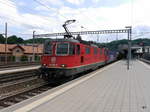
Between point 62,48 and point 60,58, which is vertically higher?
point 62,48

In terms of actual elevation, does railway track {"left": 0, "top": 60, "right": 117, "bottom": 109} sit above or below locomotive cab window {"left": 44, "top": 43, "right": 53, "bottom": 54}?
below

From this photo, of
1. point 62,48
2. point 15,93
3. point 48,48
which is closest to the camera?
point 15,93

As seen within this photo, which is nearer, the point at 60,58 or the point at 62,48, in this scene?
the point at 60,58

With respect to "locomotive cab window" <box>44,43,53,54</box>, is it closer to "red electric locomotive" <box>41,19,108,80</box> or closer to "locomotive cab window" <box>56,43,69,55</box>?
"red electric locomotive" <box>41,19,108,80</box>

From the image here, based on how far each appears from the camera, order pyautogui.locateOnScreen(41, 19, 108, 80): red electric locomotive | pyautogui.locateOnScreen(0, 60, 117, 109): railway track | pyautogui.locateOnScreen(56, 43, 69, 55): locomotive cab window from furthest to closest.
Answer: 1. pyautogui.locateOnScreen(56, 43, 69, 55): locomotive cab window
2. pyautogui.locateOnScreen(41, 19, 108, 80): red electric locomotive
3. pyautogui.locateOnScreen(0, 60, 117, 109): railway track

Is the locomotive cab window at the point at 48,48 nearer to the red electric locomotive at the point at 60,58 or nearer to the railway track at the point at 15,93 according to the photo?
the red electric locomotive at the point at 60,58

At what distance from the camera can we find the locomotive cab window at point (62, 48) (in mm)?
12191

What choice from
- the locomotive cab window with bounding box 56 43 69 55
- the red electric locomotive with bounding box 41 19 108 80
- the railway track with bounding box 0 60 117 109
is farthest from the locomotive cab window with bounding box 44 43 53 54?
the railway track with bounding box 0 60 117 109

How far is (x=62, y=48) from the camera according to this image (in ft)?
40.3

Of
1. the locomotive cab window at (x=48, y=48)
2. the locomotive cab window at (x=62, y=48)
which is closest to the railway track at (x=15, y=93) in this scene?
the locomotive cab window at (x=62, y=48)

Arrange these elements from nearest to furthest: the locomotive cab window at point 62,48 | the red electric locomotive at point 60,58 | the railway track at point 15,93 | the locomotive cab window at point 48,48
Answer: the railway track at point 15,93, the red electric locomotive at point 60,58, the locomotive cab window at point 62,48, the locomotive cab window at point 48,48

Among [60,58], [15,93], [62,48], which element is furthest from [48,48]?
[15,93]

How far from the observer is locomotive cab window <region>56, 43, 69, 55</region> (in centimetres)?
1219

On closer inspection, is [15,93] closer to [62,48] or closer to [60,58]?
[60,58]
